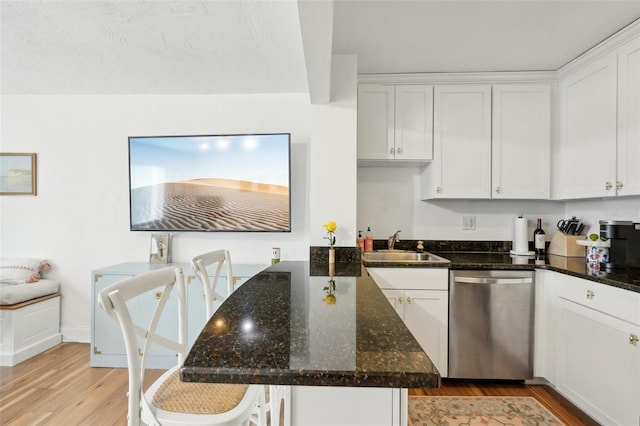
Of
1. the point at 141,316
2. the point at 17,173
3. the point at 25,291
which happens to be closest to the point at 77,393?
the point at 141,316

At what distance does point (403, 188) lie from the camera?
2.84m

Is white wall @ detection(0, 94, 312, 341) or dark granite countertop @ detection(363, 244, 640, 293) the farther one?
white wall @ detection(0, 94, 312, 341)

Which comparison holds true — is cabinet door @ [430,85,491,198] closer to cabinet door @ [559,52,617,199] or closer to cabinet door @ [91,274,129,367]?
cabinet door @ [559,52,617,199]

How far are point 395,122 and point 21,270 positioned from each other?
3.62m

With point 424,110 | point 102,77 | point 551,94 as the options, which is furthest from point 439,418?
point 102,77

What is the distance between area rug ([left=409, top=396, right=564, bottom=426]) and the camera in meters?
1.83

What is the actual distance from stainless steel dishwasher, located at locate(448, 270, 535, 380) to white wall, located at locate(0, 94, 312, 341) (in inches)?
86.0

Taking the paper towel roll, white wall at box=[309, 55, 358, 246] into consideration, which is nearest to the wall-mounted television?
white wall at box=[309, 55, 358, 246]

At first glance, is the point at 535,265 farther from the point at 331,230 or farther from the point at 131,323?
the point at 131,323

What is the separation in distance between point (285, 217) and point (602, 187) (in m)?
2.36

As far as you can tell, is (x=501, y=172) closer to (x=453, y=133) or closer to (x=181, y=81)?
(x=453, y=133)

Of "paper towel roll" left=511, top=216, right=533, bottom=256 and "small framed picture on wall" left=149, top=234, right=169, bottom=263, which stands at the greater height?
"paper towel roll" left=511, top=216, right=533, bottom=256

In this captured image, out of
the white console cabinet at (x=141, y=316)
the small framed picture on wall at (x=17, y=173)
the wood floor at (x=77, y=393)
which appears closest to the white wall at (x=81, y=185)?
the small framed picture on wall at (x=17, y=173)

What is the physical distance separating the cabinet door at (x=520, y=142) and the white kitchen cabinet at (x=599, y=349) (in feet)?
2.60
